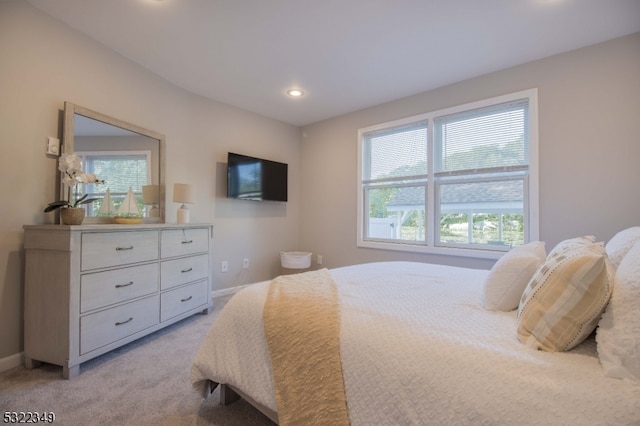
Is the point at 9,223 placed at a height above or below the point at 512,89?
below

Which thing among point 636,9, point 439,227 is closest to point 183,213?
point 439,227

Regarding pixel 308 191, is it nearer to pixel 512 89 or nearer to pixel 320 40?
pixel 320 40

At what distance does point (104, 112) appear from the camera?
245 centimetres

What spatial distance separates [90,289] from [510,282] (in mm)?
2390

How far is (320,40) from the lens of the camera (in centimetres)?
231

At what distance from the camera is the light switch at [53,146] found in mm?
2059

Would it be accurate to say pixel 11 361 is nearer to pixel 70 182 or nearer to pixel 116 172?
pixel 70 182

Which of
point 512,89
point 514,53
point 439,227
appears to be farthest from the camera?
point 439,227

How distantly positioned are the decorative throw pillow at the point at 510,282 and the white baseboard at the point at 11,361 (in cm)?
284

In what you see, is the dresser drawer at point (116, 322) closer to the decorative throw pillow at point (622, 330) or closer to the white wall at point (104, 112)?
the white wall at point (104, 112)

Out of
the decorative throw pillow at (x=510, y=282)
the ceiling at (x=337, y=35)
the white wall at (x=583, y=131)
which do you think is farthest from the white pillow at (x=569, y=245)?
the ceiling at (x=337, y=35)

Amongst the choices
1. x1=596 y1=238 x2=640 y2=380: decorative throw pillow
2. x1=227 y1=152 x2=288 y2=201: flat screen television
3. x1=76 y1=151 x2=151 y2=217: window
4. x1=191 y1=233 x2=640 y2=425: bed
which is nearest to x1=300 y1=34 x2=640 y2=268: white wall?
x1=191 y1=233 x2=640 y2=425: bed

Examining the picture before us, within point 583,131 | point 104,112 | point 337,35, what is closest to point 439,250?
point 583,131

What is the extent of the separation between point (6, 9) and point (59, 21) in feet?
0.99
